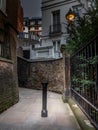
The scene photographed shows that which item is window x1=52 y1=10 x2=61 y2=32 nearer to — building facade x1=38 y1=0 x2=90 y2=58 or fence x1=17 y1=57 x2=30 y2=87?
building facade x1=38 y1=0 x2=90 y2=58

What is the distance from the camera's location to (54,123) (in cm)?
427

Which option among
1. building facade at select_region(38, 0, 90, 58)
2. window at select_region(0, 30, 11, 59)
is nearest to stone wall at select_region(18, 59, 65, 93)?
window at select_region(0, 30, 11, 59)

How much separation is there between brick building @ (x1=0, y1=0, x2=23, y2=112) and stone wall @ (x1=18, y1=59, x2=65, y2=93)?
3.52 m

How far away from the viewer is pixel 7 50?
257 inches

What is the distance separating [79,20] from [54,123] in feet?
8.64

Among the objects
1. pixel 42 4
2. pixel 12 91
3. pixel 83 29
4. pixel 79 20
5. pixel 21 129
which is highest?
pixel 42 4

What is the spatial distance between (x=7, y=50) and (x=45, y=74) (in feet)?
18.2

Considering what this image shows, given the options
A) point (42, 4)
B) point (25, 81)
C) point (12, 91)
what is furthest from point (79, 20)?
point (42, 4)

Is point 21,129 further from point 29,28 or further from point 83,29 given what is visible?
point 29,28

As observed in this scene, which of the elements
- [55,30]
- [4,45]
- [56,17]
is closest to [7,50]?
[4,45]

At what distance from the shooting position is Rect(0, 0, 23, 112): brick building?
5.74 metres

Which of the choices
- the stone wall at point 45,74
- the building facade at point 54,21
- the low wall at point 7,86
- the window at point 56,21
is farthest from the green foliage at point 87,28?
the window at point 56,21

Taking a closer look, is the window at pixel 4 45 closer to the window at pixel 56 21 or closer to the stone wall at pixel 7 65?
the stone wall at pixel 7 65

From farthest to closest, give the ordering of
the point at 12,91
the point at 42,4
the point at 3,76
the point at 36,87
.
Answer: the point at 42,4
the point at 36,87
the point at 12,91
the point at 3,76
